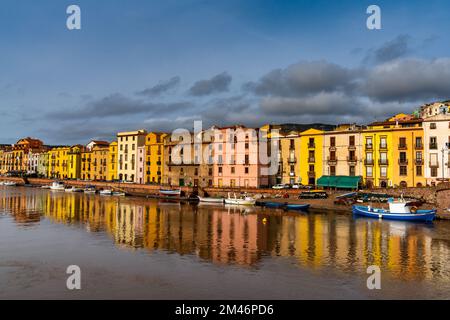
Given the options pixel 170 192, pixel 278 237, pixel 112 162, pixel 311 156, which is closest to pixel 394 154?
pixel 311 156

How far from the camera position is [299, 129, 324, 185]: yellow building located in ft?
257

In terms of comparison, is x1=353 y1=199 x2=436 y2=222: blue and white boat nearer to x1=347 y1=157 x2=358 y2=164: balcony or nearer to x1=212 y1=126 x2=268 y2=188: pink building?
x1=347 y1=157 x2=358 y2=164: balcony

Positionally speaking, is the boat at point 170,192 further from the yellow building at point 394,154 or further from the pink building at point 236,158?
the yellow building at point 394,154

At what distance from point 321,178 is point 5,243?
5608cm

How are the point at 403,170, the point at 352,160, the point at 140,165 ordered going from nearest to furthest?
1. the point at 403,170
2. the point at 352,160
3. the point at 140,165

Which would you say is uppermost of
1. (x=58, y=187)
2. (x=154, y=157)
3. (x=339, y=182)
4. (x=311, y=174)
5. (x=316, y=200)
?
(x=154, y=157)

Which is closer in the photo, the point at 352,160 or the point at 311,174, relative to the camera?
the point at 352,160

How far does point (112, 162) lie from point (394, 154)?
8352 cm

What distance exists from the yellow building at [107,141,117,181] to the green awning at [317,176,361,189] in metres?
69.0

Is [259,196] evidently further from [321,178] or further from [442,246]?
[442,246]

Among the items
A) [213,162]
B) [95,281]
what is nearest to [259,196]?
[213,162]

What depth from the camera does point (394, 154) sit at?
6975cm

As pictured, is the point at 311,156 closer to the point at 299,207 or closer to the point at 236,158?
the point at 236,158

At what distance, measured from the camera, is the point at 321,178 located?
75.8 metres
